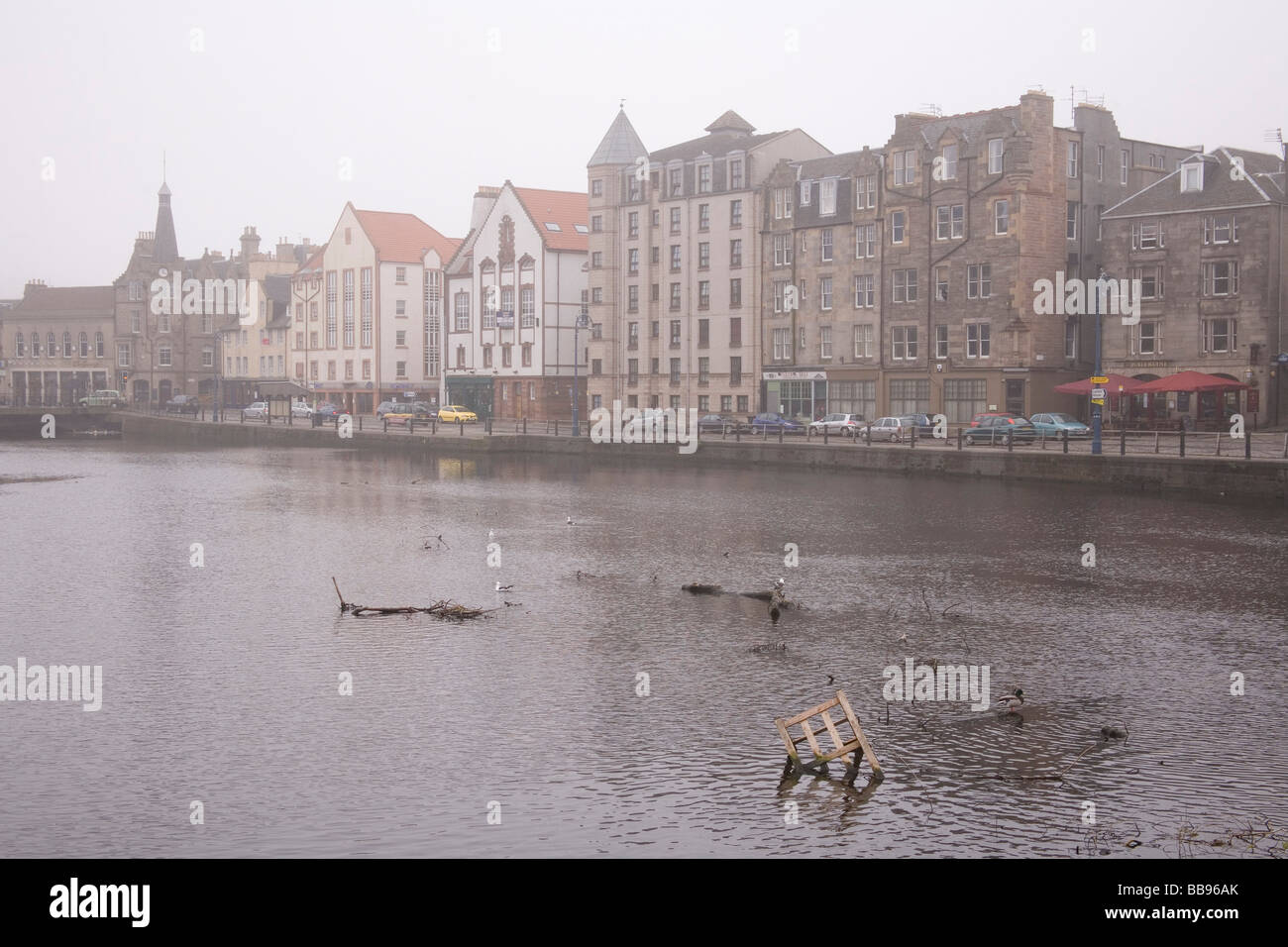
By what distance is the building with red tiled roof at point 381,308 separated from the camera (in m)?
120

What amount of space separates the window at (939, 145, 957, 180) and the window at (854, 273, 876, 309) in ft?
25.1

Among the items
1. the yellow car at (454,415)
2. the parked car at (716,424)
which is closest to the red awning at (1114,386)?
the parked car at (716,424)

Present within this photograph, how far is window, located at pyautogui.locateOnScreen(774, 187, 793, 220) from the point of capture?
8669 cm

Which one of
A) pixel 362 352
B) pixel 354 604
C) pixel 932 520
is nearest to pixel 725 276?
pixel 362 352

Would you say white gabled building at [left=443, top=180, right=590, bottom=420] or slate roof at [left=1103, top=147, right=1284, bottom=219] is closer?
slate roof at [left=1103, top=147, right=1284, bottom=219]

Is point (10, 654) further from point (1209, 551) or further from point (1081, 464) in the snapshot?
point (1081, 464)

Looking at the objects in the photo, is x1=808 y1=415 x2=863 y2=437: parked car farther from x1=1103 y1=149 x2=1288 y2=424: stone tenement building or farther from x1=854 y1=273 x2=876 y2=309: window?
x1=1103 y1=149 x2=1288 y2=424: stone tenement building

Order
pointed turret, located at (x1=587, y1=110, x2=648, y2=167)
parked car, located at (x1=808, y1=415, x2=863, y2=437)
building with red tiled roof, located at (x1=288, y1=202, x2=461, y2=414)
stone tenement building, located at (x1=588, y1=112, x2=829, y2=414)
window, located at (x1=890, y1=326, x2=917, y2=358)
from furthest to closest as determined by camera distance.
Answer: building with red tiled roof, located at (x1=288, y1=202, x2=461, y2=414) → pointed turret, located at (x1=587, y1=110, x2=648, y2=167) → stone tenement building, located at (x1=588, y1=112, x2=829, y2=414) → window, located at (x1=890, y1=326, x2=917, y2=358) → parked car, located at (x1=808, y1=415, x2=863, y2=437)

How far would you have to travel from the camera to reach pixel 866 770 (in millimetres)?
15867

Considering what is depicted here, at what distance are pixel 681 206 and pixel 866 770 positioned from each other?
3178 inches

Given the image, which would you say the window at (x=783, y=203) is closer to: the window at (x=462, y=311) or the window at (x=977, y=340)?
the window at (x=977, y=340)

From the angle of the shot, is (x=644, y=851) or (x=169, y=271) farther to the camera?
(x=169, y=271)

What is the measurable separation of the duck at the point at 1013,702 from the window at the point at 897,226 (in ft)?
207

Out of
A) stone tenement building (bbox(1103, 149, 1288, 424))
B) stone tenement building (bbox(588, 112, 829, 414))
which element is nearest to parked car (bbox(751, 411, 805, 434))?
stone tenement building (bbox(588, 112, 829, 414))
